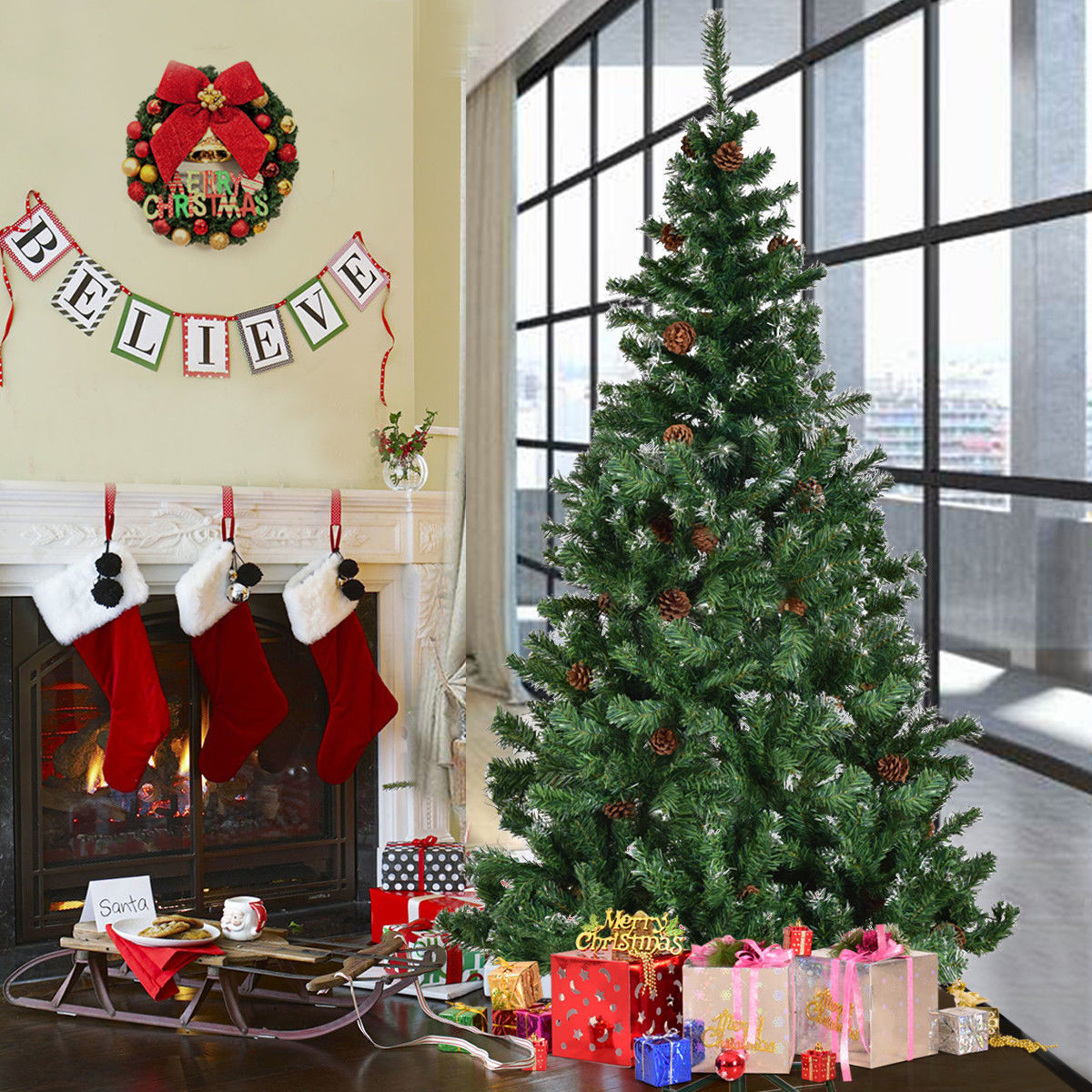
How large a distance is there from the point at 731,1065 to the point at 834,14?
2560mm

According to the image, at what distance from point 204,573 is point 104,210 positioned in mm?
809

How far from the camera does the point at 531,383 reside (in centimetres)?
616

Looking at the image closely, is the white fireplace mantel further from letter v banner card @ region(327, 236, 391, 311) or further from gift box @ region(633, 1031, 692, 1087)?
gift box @ region(633, 1031, 692, 1087)

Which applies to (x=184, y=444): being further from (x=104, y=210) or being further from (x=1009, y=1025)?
(x=1009, y=1025)

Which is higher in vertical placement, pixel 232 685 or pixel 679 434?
pixel 679 434

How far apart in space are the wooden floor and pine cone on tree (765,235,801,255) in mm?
1344

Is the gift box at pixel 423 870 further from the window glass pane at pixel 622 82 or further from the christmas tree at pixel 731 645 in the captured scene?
the window glass pane at pixel 622 82

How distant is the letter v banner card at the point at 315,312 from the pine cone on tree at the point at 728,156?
1.11 meters

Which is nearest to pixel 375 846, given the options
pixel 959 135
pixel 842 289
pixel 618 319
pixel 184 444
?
pixel 184 444

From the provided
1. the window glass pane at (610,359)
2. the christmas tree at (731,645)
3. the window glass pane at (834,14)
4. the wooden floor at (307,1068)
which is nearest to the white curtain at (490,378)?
the window glass pane at (610,359)

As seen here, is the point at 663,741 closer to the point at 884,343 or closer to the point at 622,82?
the point at 884,343

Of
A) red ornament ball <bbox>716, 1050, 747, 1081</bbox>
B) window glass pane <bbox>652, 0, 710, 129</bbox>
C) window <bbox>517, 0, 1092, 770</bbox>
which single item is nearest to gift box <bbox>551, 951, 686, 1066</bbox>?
red ornament ball <bbox>716, 1050, 747, 1081</bbox>

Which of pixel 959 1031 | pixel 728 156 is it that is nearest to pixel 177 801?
pixel 959 1031

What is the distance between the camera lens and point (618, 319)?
2.13m
